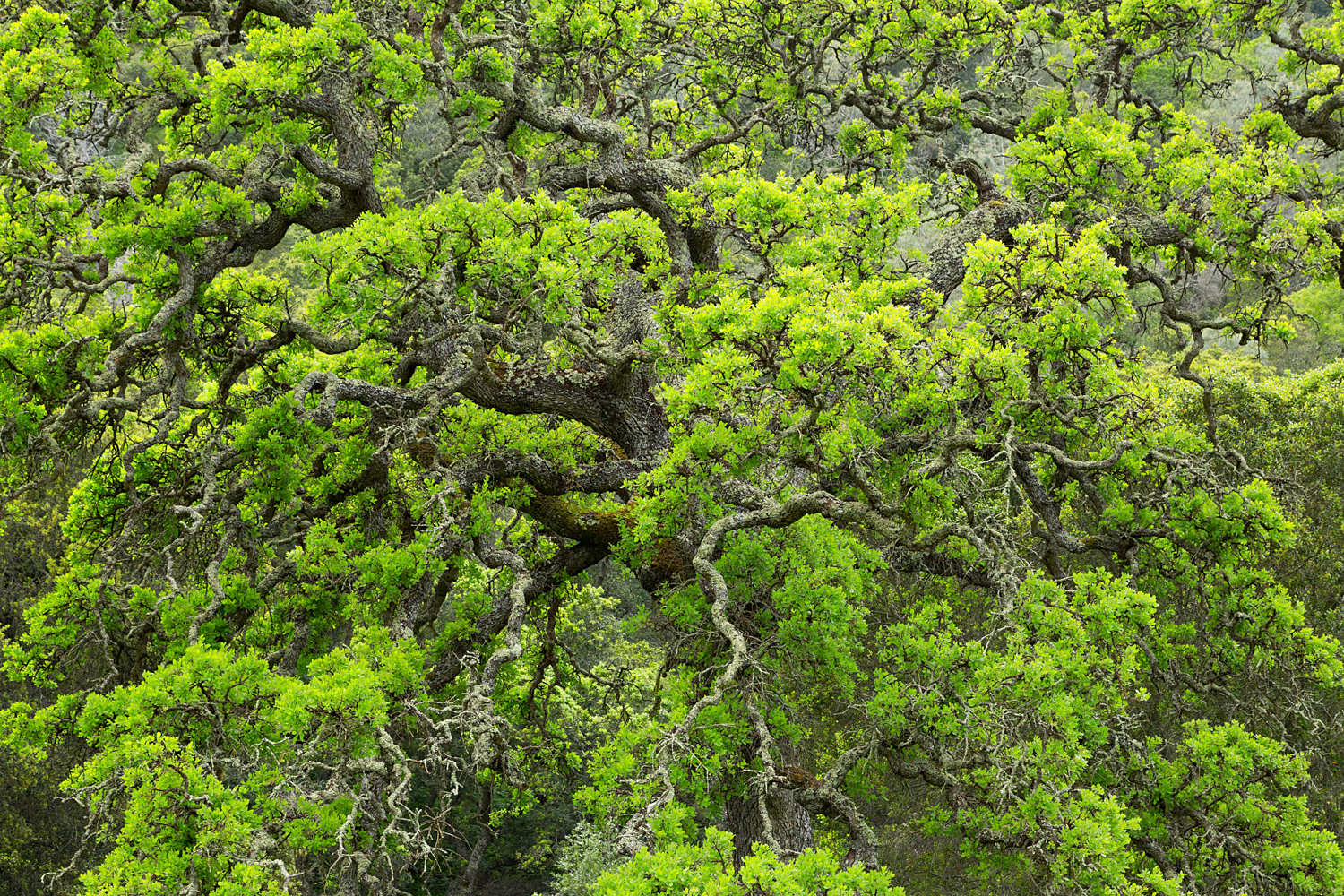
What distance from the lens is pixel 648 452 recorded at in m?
9.35

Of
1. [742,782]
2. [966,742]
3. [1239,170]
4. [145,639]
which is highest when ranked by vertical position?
[1239,170]

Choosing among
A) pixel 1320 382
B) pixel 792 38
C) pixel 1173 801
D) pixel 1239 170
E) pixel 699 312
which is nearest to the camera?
pixel 699 312

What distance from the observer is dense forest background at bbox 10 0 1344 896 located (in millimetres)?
6121

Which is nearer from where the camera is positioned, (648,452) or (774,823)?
(774,823)

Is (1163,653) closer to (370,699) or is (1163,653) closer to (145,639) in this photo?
(370,699)

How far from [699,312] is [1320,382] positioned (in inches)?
419

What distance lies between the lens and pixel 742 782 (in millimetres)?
6898

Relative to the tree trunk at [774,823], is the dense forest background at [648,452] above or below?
above

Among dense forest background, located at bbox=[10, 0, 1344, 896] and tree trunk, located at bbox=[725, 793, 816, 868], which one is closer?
dense forest background, located at bbox=[10, 0, 1344, 896]

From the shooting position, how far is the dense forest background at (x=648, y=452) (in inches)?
241

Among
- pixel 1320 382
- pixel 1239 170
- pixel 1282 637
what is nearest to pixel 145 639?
pixel 1282 637

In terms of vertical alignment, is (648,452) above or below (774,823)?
above

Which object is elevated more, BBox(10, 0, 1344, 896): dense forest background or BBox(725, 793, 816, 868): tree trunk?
BBox(10, 0, 1344, 896): dense forest background

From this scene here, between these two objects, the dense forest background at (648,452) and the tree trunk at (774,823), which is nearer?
the dense forest background at (648,452)
